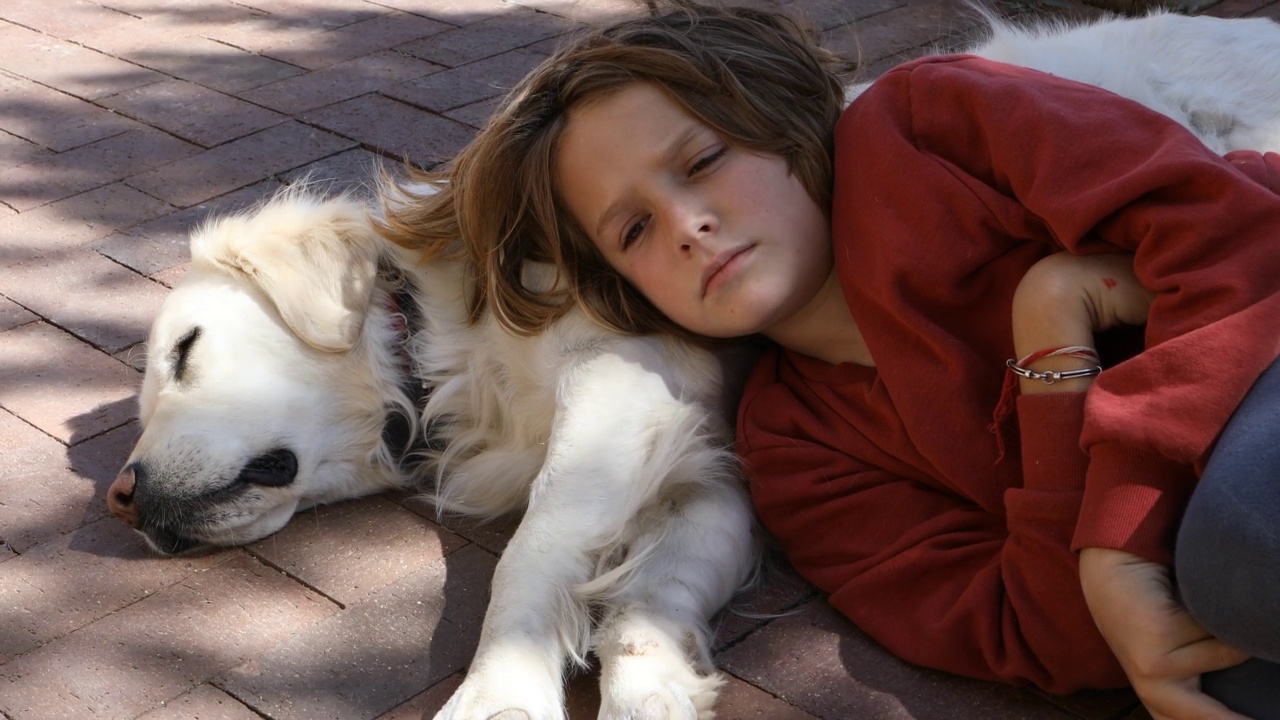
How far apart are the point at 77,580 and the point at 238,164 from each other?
1.96 metres

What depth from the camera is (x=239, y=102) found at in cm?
471

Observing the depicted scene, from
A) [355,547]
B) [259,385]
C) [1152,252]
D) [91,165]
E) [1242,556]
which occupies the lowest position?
[355,547]

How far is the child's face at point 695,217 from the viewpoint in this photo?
7.77 feet

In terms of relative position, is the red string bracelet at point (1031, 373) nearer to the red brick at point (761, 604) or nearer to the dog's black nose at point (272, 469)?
A: the red brick at point (761, 604)

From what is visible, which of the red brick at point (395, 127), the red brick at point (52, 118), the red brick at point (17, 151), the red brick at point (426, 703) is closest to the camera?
the red brick at point (426, 703)

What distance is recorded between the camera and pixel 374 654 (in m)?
2.29

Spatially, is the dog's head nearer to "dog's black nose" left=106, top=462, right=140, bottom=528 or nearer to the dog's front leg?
"dog's black nose" left=106, top=462, right=140, bottom=528

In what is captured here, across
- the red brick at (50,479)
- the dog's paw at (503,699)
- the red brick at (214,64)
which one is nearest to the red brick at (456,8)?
the red brick at (214,64)

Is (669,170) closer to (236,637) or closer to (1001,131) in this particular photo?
(1001,131)

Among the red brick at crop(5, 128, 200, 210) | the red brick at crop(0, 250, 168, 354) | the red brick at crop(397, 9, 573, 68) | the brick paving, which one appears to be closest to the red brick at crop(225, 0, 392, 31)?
the brick paving

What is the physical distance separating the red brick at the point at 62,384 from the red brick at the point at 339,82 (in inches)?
58.4

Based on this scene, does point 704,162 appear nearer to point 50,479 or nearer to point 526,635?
point 526,635

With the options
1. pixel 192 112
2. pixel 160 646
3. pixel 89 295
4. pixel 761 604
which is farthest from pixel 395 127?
pixel 761 604

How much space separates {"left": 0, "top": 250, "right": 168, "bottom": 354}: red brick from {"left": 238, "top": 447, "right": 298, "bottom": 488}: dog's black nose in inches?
31.4
